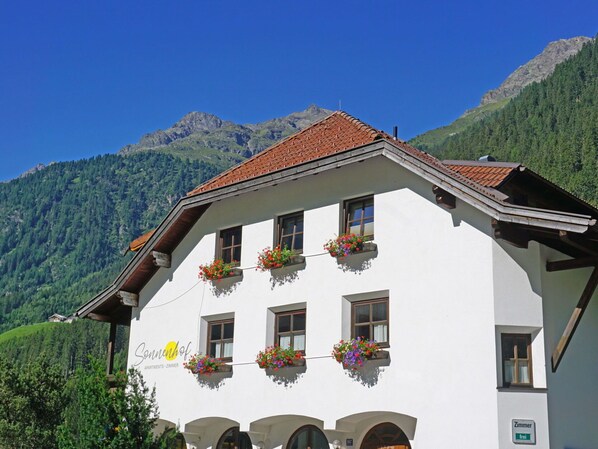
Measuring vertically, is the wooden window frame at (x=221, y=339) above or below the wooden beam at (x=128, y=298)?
below

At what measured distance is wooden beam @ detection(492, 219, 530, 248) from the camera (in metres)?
15.9

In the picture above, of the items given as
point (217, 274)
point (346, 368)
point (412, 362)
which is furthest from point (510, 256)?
point (217, 274)

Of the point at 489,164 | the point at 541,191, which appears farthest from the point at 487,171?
the point at 541,191

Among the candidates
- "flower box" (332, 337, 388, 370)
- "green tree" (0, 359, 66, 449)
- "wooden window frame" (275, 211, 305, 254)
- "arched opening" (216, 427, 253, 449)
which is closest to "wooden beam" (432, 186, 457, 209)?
"flower box" (332, 337, 388, 370)

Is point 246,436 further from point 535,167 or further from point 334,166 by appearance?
point 535,167

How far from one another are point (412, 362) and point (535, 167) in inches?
3822

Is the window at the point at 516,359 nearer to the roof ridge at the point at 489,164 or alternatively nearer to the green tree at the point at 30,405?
the roof ridge at the point at 489,164

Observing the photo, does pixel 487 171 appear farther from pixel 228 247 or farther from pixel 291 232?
pixel 228 247

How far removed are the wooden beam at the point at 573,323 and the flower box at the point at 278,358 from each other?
5.55m

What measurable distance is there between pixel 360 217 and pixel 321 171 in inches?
53.8

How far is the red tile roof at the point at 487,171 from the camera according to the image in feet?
56.6

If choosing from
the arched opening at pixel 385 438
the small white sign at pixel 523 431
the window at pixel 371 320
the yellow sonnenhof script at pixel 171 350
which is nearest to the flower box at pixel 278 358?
the window at pixel 371 320

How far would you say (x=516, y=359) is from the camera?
52.8 feet

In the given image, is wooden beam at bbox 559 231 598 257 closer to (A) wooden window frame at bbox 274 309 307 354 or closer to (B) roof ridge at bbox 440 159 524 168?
(B) roof ridge at bbox 440 159 524 168
